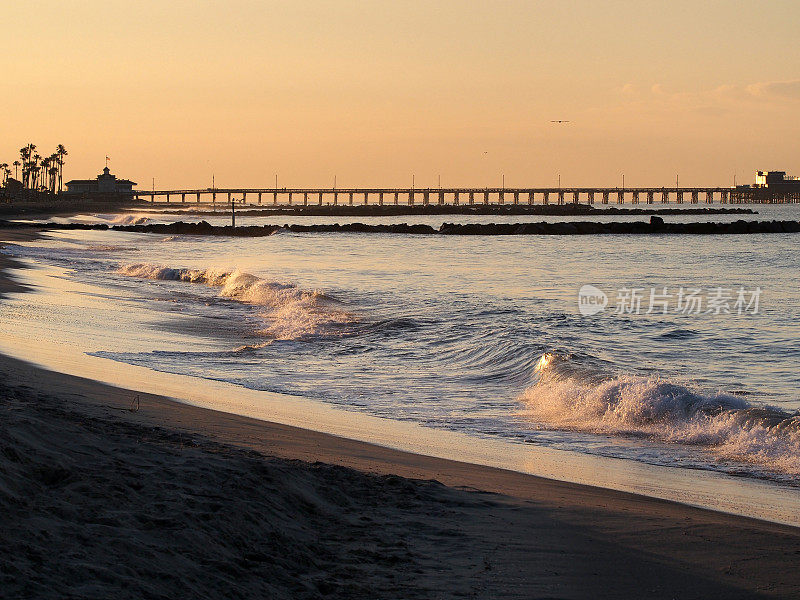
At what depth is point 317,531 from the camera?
17.2 feet

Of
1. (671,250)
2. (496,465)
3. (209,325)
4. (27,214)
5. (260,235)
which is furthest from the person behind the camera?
(27,214)

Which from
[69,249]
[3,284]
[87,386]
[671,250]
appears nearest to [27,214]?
[69,249]

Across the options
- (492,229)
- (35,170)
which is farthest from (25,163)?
(492,229)

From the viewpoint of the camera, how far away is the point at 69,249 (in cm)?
4684

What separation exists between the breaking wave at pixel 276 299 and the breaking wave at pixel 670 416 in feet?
22.2

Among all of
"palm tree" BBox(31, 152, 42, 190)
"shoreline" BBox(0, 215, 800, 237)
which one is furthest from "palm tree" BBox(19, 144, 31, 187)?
"shoreline" BBox(0, 215, 800, 237)

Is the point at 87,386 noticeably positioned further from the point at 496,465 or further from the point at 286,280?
the point at 286,280

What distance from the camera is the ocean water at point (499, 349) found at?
372 inches

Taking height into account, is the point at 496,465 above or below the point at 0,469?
below

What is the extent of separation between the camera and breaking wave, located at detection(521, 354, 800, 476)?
859 cm

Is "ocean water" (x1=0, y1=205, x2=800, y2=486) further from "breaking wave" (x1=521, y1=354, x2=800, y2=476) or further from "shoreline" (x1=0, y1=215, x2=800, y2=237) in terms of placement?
"shoreline" (x1=0, y1=215, x2=800, y2=237)

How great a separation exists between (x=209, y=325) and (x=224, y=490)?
43.0 ft

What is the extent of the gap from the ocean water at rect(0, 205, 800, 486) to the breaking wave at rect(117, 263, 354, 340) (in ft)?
0.28

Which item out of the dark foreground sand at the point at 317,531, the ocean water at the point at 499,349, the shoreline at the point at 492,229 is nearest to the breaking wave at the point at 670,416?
the ocean water at the point at 499,349
